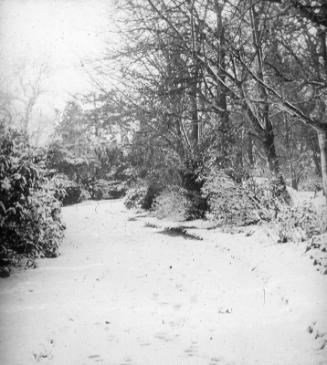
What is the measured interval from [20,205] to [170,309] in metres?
3.57

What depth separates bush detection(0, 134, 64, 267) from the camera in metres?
6.29

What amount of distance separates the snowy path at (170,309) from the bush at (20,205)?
55 centimetres

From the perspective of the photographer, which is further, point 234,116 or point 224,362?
point 234,116

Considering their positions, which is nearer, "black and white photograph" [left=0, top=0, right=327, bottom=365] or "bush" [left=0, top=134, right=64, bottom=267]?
"black and white photograph" [left=0, top=0, right=327, bottom=365]

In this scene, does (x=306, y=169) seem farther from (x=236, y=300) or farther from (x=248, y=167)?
(x=236, y=300)

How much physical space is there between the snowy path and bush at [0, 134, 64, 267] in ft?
1.80

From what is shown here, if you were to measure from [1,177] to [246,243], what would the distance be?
5.43 meters

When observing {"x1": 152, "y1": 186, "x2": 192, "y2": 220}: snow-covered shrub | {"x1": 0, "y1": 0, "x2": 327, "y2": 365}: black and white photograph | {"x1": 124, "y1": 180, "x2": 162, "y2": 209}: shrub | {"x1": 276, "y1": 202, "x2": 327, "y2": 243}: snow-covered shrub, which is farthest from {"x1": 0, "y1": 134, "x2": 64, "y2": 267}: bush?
{"x1": 124, "y1": 180, "x2": 162, "y2": 209}: shrub

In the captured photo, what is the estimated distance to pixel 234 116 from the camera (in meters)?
15.4

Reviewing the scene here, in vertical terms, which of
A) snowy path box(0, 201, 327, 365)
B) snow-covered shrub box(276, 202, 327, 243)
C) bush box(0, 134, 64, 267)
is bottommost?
snowy path box(0, 201, 327, 365)

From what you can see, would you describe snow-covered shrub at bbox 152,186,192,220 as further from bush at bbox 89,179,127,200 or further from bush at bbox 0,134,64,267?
bush at bbox 89,179,127,200

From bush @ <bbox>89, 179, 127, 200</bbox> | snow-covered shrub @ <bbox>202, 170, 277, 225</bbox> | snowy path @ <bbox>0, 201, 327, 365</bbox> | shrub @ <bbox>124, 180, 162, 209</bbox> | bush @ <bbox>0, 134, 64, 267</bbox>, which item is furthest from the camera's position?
bush @ <bbox>89, 179, 127, 200</bbox>

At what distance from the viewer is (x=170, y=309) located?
4699mm

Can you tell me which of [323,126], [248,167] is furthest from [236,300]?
[248,167]
